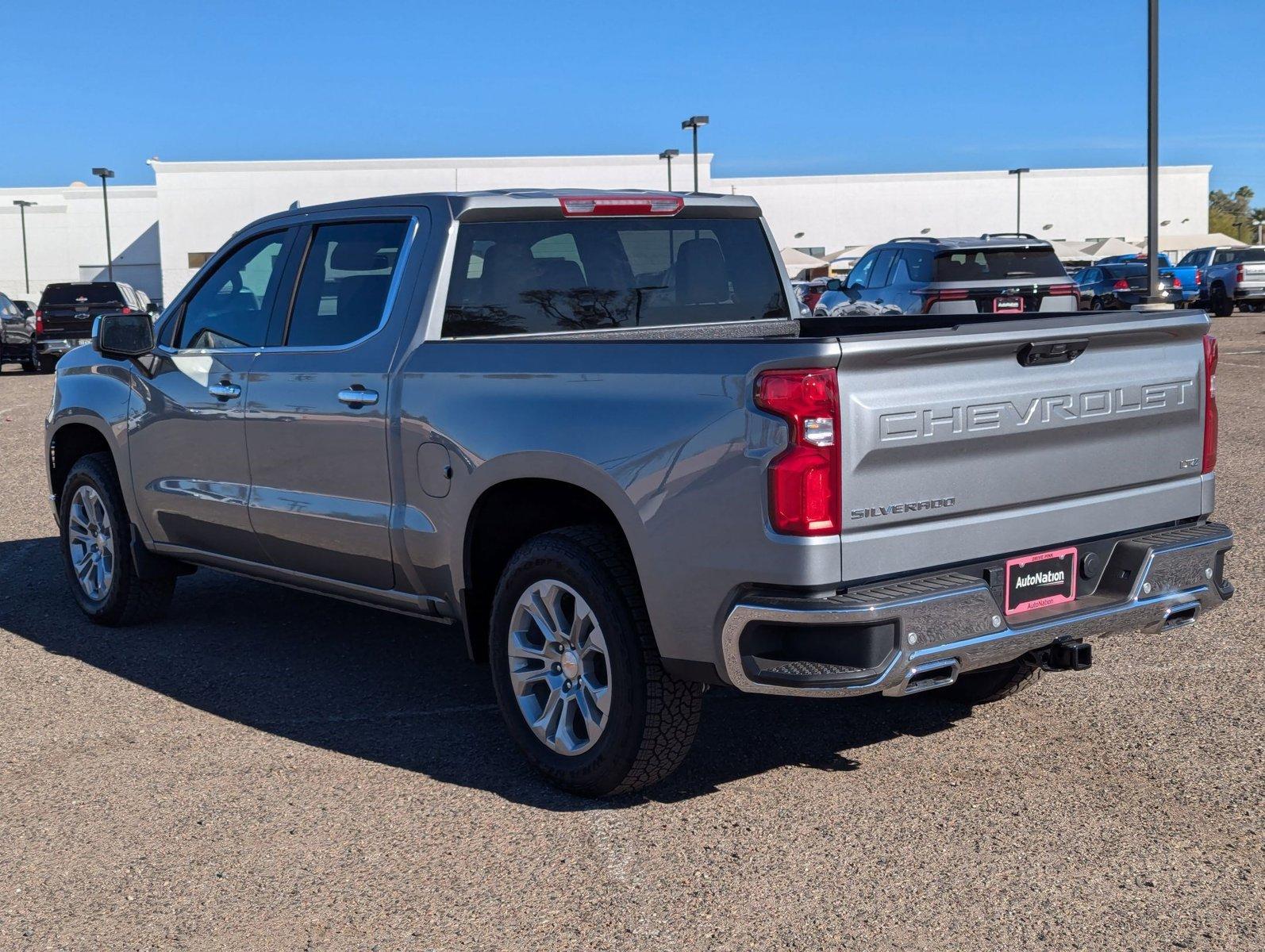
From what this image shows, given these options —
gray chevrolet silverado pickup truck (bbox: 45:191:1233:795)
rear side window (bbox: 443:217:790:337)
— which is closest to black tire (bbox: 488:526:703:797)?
gray chevrolet silverado pickup truck (bbox: 45:191:1233:795)

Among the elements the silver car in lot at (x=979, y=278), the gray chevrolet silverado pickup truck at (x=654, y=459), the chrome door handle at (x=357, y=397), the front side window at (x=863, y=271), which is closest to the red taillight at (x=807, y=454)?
the gray chevrolet silverado pickup truck at (x=654, y=459)

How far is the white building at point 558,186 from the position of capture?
64438 millimetres

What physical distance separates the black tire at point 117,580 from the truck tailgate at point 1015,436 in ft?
14.5

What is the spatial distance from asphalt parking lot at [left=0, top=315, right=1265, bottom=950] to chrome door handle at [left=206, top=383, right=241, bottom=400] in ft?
4.07

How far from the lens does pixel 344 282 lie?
5.75 metres

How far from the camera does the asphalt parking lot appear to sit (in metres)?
3.84

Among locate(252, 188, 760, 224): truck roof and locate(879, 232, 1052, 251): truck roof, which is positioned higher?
locate(879, 232, 1052, 251): truck roof

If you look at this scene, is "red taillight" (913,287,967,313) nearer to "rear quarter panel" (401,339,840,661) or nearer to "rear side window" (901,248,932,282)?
"rear side window" (901,248,932,282)

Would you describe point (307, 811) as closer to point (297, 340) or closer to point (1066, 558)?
point (297, 340)

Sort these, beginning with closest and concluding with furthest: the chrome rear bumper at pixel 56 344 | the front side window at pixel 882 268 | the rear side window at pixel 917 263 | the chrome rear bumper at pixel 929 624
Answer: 1. the chrome rear bumper at pixel 929 624
2. the rear side window at pixel 917 263
3. the front side window at pixel 882 268
4. the chrome rear bumper at pixel 56 344

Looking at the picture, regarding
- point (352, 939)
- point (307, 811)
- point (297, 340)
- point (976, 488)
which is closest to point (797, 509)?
point (976, 488)

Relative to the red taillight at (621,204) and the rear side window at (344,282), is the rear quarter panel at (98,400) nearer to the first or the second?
the rear side window at (344,282)

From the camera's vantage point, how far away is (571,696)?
4.81 m

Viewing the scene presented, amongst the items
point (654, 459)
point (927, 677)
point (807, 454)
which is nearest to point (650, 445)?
point (654, 459)
